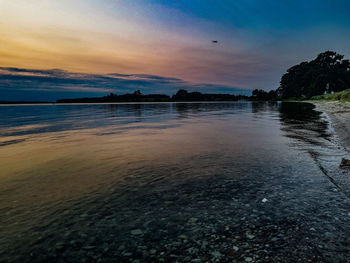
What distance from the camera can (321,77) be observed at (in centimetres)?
13050

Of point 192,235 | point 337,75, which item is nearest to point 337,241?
point 192,235

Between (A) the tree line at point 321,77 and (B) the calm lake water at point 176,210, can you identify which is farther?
(A) the tree line at point 321,77

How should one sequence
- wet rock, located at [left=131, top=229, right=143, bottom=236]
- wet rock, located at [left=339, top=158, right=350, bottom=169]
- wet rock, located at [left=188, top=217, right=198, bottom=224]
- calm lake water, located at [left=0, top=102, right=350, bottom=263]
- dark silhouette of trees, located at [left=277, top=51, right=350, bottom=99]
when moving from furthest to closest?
dark silhouette of trees, located at [left=277, top=51, right=350, bottom=99] → wet rock, located at [left=339, top=158, right=350, bottom=169] → wet rock, located at [left=188, top=217, right=198, bottom=224] → wet rock, located at [left=131, top=229, right=143, bottom=236] → calm lake water, located at [left=0, top=102, right=350, bottom=263]

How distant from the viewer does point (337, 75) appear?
433 feet

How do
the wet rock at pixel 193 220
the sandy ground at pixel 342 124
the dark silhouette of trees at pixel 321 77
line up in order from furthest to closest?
the dark silhouette of trees at pixel 321 77, the sandy ground at pixel 342 124, the wet rock at pixel 193 220

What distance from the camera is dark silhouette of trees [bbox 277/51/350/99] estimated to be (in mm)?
131812

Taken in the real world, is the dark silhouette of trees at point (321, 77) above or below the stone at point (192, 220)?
above

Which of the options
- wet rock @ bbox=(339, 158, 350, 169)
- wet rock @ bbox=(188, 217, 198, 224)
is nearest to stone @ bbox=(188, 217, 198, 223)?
wet rock @ bbox=(188, 217, 198, 224)

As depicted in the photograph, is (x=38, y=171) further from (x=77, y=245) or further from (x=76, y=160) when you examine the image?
(x=77, y=245)

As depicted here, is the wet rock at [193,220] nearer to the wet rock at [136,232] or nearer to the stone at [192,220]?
the stone at [192,220]

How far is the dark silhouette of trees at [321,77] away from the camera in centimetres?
13181

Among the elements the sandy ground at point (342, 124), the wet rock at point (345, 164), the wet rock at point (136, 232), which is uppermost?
the sandy ground at point (342, 124)

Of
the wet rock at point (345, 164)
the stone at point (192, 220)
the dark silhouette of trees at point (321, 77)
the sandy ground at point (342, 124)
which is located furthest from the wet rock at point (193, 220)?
the dark silhouette of trees at point (321, 77)

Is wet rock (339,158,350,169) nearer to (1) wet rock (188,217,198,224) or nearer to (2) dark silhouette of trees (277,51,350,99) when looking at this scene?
(1) wet rock (188,217,198,224)
